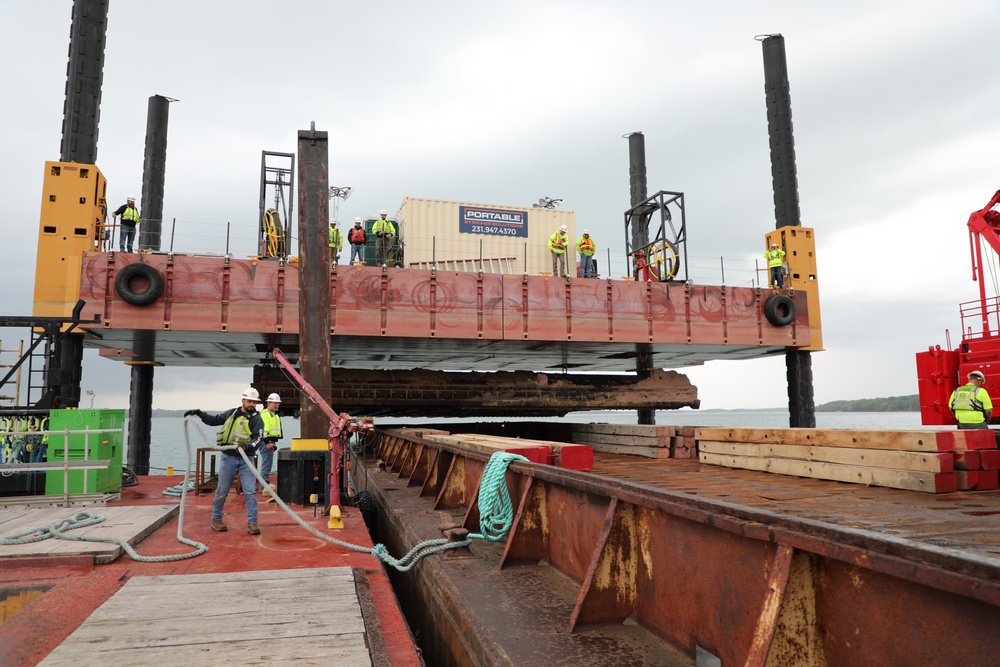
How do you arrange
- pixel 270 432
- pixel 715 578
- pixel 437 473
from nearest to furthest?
pixel 715 578, pixel 437 473, pixel 270 432

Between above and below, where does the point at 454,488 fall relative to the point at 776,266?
below

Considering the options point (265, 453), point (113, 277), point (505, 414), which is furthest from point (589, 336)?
point (113, 277)

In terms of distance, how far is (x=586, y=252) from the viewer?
2227 cm

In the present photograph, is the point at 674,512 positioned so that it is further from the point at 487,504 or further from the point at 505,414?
the point at 505,414

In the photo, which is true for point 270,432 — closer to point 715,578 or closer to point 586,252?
point 715,578

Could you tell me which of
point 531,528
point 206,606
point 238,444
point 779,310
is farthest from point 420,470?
point 779,310

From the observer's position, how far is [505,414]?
19.2 metres

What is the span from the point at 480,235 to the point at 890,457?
63.6ft


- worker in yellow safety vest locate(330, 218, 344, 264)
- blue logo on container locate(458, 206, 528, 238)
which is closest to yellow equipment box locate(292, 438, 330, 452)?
worker in yellow safety vest locate(330, 218, 344, 264)

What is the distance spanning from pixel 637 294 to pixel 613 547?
52.6 feet

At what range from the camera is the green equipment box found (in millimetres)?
9719

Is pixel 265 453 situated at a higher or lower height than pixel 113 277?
lower

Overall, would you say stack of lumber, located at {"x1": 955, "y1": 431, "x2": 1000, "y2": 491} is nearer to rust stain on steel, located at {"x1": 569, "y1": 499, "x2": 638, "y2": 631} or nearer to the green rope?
rust stain on steel, located at {"x1": 569, "y1": 499, "x2": 638, "y2": 631}

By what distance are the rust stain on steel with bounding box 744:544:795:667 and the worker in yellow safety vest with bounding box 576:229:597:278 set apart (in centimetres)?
1991
